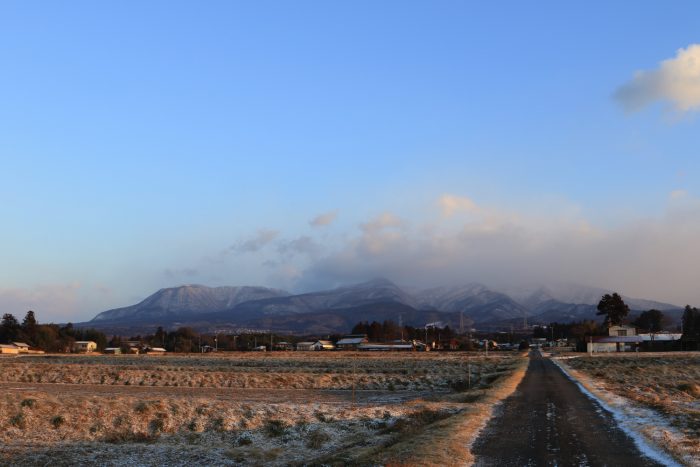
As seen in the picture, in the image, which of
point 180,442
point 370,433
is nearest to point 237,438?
point 180,442

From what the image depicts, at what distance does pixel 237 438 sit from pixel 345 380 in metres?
29.3

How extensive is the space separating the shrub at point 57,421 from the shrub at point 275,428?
764 centimetres

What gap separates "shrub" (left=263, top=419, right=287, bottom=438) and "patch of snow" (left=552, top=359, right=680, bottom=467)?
11.7 m

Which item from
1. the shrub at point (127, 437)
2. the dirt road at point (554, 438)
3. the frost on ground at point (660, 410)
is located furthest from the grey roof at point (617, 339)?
the shrub at point (127, 437)

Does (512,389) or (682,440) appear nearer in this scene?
(682,440)

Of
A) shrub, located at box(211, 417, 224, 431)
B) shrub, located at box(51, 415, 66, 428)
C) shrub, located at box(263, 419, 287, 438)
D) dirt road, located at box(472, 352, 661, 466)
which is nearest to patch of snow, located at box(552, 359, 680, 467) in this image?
dirt road, located at box(472, 352, 661, 466)

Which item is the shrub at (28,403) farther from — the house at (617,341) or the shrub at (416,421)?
the house at (617,341)

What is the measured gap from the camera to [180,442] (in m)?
21.9

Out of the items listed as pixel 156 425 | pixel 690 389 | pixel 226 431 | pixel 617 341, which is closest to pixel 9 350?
pixel 617 341

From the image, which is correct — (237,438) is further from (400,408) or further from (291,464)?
(400,408)

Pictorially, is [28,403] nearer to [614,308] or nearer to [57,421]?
[57,421]

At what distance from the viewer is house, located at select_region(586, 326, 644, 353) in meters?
137

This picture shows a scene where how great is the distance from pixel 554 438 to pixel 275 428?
390 inches

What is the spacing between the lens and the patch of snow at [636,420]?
52.8 feet
